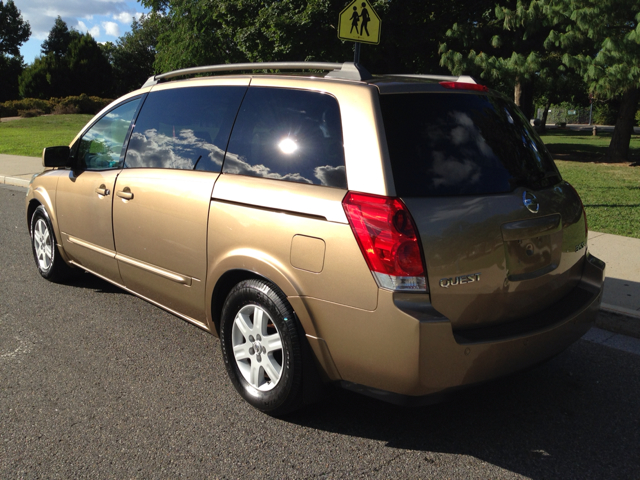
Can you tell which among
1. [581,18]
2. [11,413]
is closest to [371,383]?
[11,413]

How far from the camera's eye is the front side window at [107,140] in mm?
4617

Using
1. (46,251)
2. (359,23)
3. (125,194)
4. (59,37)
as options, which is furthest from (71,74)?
(125,194)

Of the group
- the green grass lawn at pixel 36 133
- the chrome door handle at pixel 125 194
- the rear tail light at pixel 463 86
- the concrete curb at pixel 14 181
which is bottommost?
the green grass lawn at pixel 36 133

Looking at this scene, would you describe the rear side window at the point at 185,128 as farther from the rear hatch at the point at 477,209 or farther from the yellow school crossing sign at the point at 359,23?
the yellow school crossing sign at the point at 359,23

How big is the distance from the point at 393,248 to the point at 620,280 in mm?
3719

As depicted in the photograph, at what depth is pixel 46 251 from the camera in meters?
5.73

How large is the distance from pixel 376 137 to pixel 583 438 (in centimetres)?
189

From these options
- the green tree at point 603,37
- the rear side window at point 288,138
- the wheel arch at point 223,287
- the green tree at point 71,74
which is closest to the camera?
the rear side window at point 288,138

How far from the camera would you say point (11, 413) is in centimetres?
334

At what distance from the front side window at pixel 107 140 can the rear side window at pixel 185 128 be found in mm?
195

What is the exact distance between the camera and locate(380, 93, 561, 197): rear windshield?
9.42 ft

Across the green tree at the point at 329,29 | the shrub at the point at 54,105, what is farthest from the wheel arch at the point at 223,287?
the shrub at the point at 54,105

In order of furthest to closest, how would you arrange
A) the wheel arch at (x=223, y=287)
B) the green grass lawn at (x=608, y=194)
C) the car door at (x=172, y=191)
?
the green grass lawn at (x=608, y=194) → the car door at (x=172, y=191) → the wheel arch at (x=223, y=287)

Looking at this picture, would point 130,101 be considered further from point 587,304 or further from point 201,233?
point 587,304
